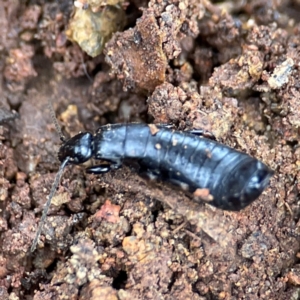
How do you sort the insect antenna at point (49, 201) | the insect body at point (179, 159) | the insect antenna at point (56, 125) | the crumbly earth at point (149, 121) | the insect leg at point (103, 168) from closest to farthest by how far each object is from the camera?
the insect body at point (179, 159) < the crumbly earth at point (149, 121) < the insect antenna at point (49, 201) < the insect leg at point (103, 168) < the insect antenna at point (56, 125)

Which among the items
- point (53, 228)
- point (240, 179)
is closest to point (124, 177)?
point (53, 228)

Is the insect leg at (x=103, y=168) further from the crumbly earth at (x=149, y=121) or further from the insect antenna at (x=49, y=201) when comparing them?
the insect antenna at (x=49, y=201)

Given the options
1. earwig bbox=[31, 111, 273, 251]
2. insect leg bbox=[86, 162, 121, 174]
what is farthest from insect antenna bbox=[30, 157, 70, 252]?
insect leg bbox=[86, 162, 121, 174]

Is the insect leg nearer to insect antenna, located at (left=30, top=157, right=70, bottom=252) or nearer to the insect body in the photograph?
the insect body

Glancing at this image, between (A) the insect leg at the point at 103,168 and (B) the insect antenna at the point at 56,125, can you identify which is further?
(B) the insect antenna at the point at 56,125

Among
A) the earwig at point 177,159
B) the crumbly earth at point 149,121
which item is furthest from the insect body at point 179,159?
the crumbly earth at point 149,121

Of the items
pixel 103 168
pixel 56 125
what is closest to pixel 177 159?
pixel 103 168

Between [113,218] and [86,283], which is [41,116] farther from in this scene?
[86,283]
